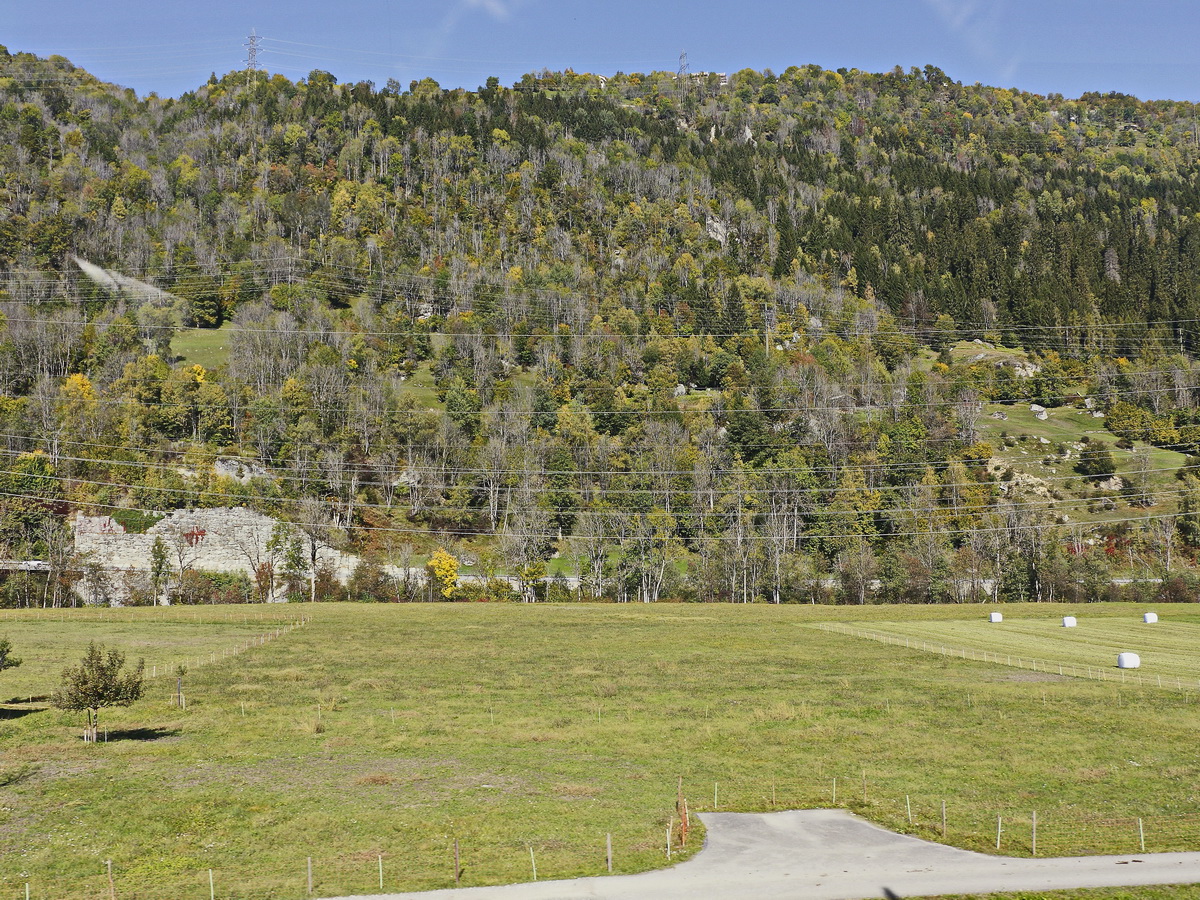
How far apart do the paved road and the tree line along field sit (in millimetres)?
979

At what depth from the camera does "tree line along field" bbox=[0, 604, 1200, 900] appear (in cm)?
2942

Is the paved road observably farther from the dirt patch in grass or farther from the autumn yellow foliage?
the autumn yellow foliage

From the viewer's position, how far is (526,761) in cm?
4044

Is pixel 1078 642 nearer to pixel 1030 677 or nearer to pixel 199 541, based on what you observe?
pixel 1030 677

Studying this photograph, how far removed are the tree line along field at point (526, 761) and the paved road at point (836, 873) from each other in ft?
3.21

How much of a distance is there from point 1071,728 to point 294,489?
479ft

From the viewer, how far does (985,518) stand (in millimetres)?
167250

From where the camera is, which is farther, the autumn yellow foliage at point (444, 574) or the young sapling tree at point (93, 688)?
the autumn yellow foliage at point (444, 574)

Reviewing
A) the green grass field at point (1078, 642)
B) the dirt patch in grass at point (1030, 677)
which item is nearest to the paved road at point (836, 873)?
the dirt patch in grass at point (1030, 677)

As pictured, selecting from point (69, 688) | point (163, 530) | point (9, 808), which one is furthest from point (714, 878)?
point (163, 530)

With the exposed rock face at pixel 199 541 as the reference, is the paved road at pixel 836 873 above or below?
below

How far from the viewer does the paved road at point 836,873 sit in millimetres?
26094

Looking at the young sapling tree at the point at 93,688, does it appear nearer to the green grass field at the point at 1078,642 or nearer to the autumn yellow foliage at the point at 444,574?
the green grass field at the point at 1078,642

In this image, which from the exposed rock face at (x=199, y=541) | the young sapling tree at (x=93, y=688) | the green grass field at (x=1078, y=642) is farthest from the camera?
the exposed rock face at (x=199, y=541)
